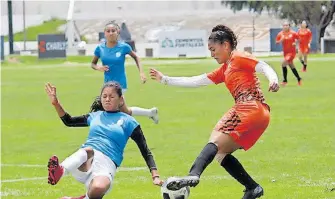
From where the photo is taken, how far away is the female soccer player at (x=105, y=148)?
381 inches

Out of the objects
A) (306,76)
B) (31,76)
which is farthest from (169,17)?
(306,76)

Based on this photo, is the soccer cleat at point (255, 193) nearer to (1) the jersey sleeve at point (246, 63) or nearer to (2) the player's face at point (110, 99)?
(1) the jersey sleeve at point (246, 63)

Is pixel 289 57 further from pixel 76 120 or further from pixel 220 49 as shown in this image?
pixel 76 120

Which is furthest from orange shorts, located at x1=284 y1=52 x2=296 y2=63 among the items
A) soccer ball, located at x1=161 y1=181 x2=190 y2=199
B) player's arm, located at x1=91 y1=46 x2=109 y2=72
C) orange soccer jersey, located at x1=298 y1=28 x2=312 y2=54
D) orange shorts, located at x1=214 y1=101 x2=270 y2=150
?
soccer ball, located at x1=161 y1=181 x2=190 y2=199

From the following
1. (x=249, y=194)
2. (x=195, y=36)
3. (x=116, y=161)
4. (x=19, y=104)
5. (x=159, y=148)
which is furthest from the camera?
(x=195, y=36)

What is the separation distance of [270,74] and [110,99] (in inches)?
67.5

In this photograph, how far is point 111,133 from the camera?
10.0 metres

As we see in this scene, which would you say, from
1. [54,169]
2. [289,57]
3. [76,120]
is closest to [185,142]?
[76,120]

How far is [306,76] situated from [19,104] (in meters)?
12.8

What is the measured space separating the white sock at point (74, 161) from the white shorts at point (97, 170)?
10 centimetres

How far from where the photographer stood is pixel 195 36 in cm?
6531

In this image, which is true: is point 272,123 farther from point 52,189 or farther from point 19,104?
point 19,104

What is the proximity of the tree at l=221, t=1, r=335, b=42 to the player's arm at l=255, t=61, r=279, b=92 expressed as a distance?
258 feet

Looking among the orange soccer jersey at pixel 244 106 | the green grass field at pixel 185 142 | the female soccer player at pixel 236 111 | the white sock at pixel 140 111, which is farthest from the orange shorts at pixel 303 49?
the orange soccer jersey at pixel 244 106
